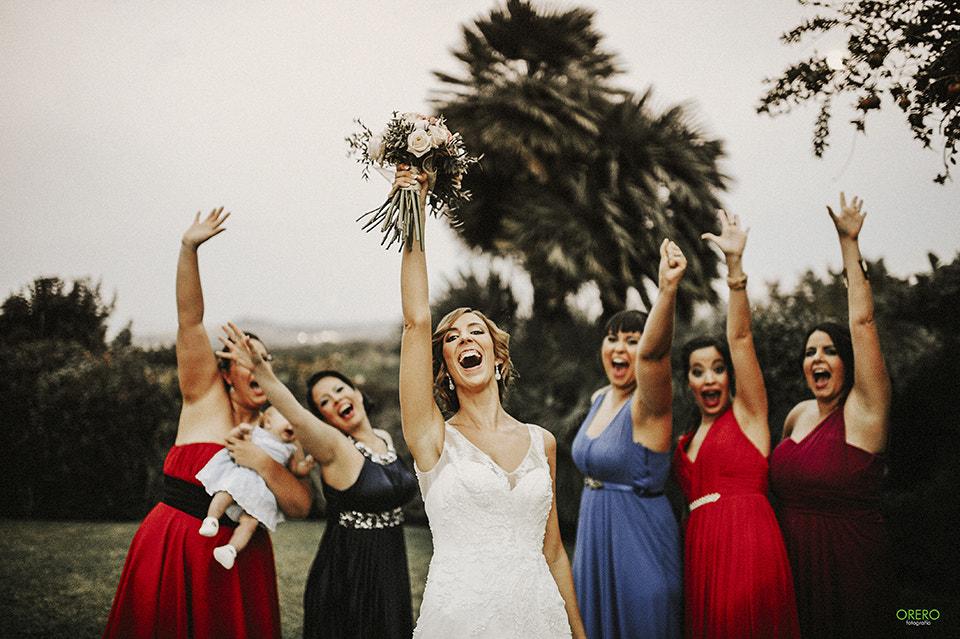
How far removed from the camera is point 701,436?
3518mm

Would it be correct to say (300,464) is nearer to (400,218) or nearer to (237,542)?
(237,542)

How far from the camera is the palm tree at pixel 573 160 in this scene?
924 cm

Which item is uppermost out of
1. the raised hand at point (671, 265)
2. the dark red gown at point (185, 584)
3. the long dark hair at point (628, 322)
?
Result: the raised hand at point (671, 265)

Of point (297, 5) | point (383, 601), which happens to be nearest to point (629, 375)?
point (383, 601)

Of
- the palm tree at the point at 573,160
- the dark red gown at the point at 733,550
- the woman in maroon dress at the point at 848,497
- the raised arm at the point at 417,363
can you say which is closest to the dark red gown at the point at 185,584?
the raised arm at the point at 417,363

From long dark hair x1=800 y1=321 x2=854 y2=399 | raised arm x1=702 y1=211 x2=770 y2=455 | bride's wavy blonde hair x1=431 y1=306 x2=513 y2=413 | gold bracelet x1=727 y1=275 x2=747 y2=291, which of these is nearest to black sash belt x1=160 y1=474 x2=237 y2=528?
bride's wavy blonde hair x1=431 y1=306 x2=513 y2=413

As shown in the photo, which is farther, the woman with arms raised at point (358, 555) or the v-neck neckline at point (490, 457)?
the woman with arms raised at point (358, 555)

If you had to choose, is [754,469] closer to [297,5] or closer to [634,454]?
[634,454]

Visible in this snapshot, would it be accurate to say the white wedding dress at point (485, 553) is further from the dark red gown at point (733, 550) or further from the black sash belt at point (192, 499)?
the black sash belt at point (192, 499)

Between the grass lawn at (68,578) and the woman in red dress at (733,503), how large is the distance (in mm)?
3652

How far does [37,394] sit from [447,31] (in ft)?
26.0

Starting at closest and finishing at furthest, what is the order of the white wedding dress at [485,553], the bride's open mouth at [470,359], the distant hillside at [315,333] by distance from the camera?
the white wedding dress at [485,553] < the bride's open mouth at [470,359] < the distant hillside at [315,333]

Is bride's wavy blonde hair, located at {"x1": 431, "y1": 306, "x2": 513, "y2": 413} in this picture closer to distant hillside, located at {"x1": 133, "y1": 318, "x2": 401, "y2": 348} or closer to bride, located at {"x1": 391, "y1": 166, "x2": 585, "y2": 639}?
bride, located at {"x1": 391, "y1": 166, "x2": 585, "y2": 639}

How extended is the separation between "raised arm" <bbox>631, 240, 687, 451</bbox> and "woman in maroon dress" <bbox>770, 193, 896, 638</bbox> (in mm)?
783
